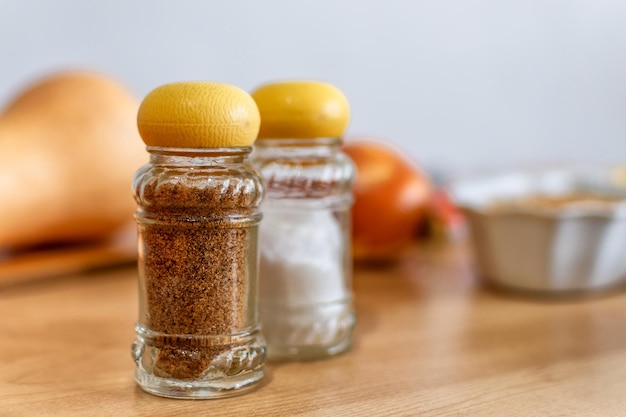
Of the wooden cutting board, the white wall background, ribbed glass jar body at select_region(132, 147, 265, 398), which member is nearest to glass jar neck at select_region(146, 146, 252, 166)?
ribbed glass jar body at select_region(132, 147, 265, 398)

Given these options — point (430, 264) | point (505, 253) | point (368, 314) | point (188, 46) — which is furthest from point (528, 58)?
point (368, 314)

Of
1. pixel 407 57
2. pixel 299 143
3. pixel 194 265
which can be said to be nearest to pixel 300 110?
pixel 299 143

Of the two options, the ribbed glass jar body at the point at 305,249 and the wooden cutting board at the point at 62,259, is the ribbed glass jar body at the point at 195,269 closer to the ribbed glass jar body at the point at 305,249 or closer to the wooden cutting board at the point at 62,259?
the ribbed glass jar body at the point at 305,249

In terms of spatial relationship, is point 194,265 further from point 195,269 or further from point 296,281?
point 296,281

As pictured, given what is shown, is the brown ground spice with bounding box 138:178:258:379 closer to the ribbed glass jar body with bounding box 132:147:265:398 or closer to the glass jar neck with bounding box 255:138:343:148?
the ribbed glass jar body with bounding box 132:147:265:398

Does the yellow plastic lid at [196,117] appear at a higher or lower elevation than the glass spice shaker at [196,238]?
higher

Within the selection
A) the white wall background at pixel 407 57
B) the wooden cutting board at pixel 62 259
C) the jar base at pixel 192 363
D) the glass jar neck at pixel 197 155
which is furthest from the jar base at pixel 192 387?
the white wall background at pixel 407 57
